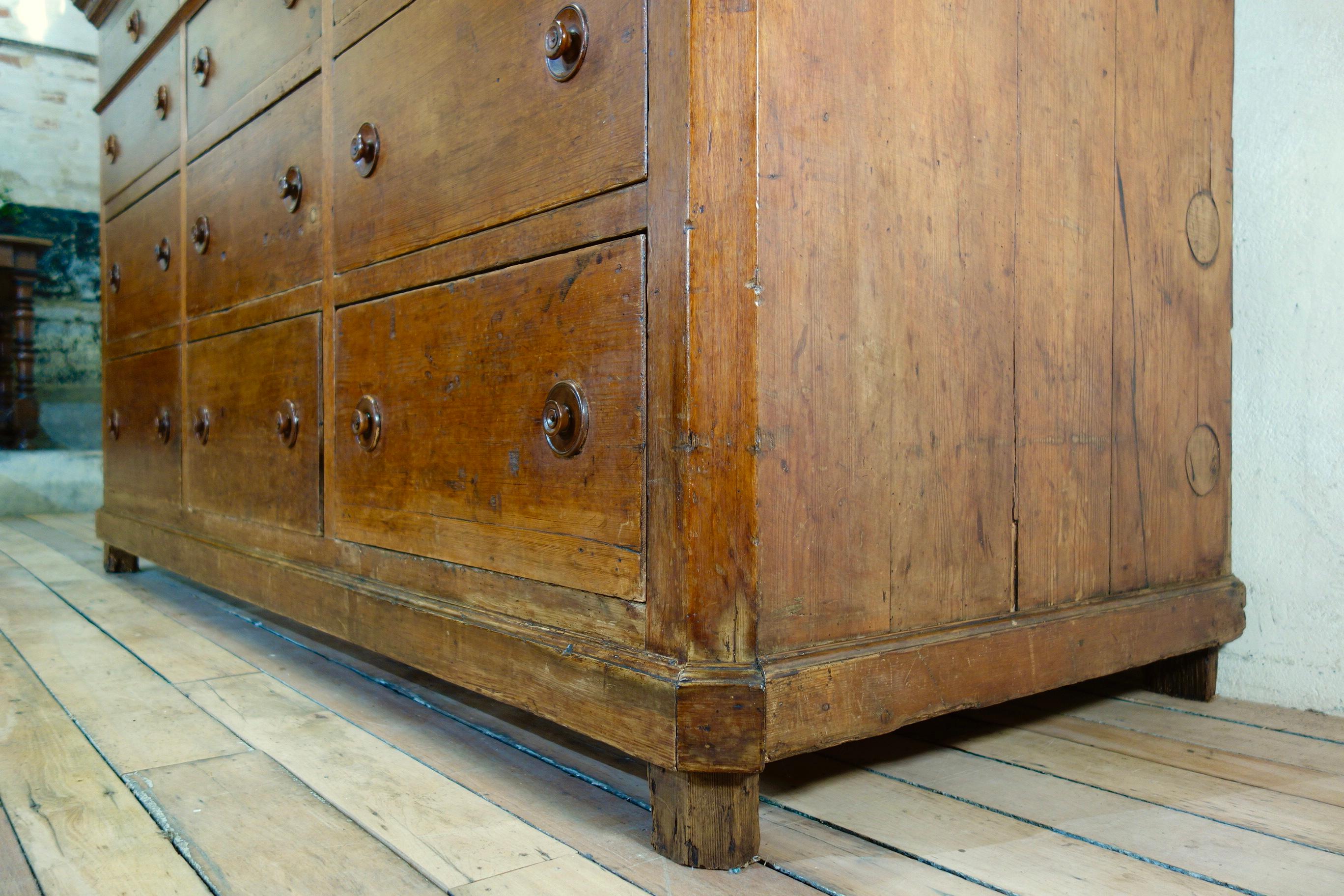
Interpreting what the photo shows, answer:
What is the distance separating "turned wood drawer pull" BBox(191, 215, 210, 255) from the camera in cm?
176

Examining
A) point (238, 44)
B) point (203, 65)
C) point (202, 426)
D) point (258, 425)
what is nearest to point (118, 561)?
point (202, 426)

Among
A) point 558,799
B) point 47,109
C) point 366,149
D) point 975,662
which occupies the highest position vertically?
point 47,109

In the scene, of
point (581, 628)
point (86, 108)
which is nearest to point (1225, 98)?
point (581, 628)

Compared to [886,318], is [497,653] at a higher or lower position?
lower

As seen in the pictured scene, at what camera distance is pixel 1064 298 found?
3.51 feet

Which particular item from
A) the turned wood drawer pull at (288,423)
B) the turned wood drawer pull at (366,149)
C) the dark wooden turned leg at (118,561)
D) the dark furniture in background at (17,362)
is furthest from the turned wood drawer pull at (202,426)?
the dark furniture in background at (17,362)

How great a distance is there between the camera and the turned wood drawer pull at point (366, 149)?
4.02ft

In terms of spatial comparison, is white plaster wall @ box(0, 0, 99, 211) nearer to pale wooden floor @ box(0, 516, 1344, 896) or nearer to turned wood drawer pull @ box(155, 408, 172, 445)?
turned wood drawer pull @ box(155, 408, 172, 445)

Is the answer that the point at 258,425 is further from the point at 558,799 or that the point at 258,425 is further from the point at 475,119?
the point at 558,799

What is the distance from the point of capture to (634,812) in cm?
90

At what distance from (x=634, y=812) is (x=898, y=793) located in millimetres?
261

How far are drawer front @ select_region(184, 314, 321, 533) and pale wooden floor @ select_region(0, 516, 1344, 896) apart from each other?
29 centimetres

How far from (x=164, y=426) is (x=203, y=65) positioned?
70cm

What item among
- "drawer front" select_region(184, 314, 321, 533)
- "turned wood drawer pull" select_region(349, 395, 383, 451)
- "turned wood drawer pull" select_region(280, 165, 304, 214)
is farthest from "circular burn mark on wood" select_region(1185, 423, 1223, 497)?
"turned wood drawer pull" select_region(280, 165, 304, 214)
